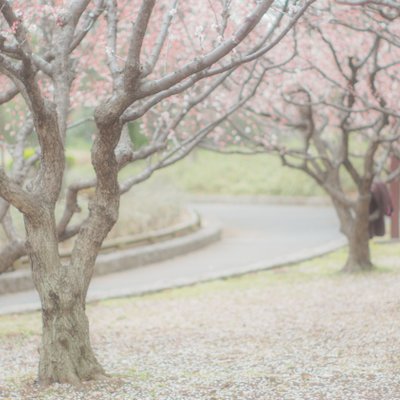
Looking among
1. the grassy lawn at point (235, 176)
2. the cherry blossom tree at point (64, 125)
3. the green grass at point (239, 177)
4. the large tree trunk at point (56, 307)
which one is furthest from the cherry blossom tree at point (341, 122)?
the green grass at point (239, 177)

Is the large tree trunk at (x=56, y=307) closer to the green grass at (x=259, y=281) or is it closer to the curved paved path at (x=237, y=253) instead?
the green grass at (x=259, y=281)

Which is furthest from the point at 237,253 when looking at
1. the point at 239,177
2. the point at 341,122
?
the point at 239,177

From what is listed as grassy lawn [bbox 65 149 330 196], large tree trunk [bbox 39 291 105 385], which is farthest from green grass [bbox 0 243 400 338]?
grassy lawn [bbox 65 149 330 196]

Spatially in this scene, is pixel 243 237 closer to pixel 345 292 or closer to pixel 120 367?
pixel 345 292

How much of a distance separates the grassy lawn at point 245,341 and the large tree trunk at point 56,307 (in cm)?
16

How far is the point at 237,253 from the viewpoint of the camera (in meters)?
15.1

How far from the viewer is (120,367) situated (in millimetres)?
7082

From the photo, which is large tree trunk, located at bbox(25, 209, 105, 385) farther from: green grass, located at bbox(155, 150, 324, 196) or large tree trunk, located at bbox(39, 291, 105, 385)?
green grass, located at bbox(155, 150, 324, 196)

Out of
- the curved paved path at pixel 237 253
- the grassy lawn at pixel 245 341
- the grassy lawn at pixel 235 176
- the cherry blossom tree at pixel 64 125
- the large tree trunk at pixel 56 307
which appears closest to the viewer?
the cherry blossom tree at pixel 64 125

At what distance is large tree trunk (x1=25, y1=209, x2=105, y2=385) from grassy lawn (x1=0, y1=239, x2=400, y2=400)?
0.16 m

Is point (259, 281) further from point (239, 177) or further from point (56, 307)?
point (239, 177)

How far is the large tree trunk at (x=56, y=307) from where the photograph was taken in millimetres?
5668

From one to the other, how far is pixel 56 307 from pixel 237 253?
956cm

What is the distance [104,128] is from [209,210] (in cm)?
1916
